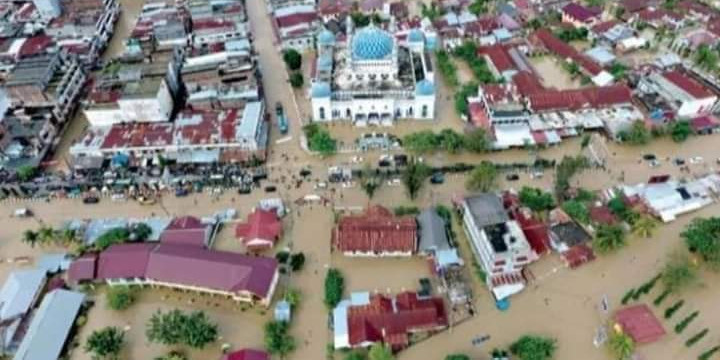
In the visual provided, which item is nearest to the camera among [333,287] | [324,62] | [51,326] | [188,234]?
[51,326]

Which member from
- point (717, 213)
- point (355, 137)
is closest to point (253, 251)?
point (355, 137)

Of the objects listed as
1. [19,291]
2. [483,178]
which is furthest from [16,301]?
[483,178]

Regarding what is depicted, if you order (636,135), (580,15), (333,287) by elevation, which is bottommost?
(333,287)

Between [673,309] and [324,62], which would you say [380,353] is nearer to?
[673,309]

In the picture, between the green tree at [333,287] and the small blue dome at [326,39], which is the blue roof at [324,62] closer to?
the small blue dome at [326,39]

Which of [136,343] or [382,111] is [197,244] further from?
[382,111]

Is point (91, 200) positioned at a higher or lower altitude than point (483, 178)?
higher

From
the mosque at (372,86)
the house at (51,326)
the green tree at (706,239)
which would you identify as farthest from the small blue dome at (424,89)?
the house at (51,326)
